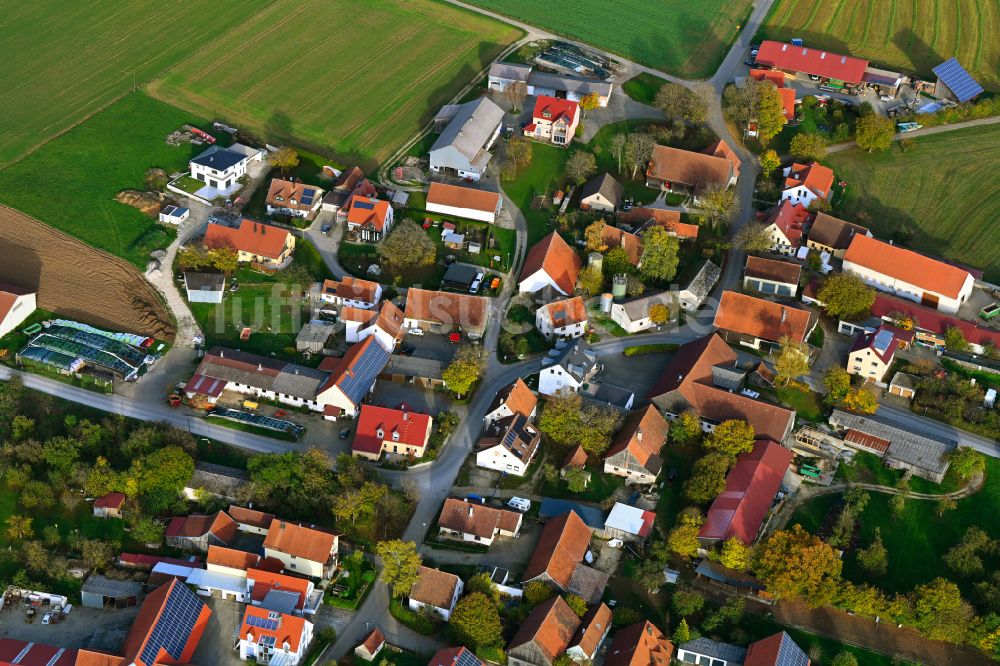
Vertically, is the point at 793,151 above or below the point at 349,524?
above

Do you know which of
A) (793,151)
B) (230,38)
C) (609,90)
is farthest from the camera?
(230,38)

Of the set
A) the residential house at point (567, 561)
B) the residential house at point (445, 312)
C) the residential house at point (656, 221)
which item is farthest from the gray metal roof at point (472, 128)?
the residential house at point (567, 561)

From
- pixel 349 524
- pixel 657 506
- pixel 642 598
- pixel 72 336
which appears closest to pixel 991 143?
pixel 657 506

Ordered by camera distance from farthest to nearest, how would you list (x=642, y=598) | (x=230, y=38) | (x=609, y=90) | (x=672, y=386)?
(x=230, y=38), (x=609, y=90), (x=672, y=386), (x=642, y=598)

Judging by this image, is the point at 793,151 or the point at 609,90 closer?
the point at 793,151

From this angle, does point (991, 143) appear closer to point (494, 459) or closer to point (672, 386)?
point (672, 386)

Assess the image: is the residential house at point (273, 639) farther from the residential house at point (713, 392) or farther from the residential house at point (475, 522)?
the residential house at point (713, 392)
